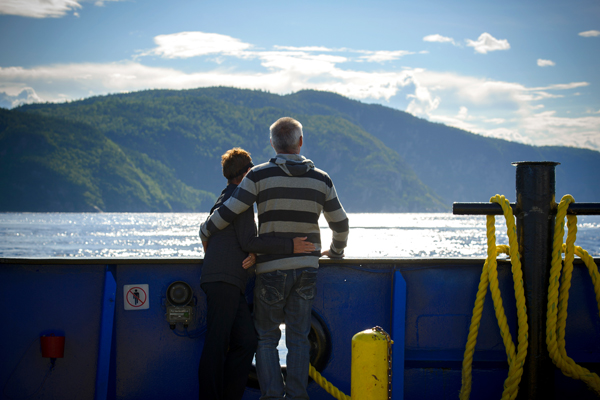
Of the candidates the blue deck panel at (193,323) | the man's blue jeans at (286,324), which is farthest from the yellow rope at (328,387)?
the man's blue jeans at (286,324)

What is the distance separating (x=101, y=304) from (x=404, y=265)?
1935mm

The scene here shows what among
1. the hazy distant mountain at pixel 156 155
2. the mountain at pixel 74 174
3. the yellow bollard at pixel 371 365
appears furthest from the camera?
the hazy distant mountain at pixel 156 155

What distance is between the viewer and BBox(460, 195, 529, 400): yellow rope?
298cm

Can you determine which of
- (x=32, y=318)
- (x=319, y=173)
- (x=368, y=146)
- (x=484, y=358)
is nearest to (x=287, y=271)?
(x=319, y=173)

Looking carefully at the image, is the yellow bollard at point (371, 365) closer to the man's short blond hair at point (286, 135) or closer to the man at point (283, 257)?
the man at point (283, 257)

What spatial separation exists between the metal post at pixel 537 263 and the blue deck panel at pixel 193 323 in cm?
24

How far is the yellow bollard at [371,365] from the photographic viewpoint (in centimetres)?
243

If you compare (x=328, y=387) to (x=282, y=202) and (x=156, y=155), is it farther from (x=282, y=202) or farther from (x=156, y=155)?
(x=156, y=155)

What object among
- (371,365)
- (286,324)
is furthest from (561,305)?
(286,324)

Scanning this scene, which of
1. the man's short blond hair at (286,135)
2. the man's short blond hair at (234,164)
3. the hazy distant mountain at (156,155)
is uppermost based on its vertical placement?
the hazy distant mountain at (156,155)

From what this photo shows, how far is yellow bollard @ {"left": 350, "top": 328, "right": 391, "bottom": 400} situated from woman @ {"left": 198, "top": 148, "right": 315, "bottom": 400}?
0.63m

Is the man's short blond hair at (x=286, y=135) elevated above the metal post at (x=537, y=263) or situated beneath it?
elevated above

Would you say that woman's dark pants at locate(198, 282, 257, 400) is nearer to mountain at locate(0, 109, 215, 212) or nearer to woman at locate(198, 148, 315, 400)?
woman at locate(198, 148, 315, 400)

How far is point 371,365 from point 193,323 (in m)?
1.35
